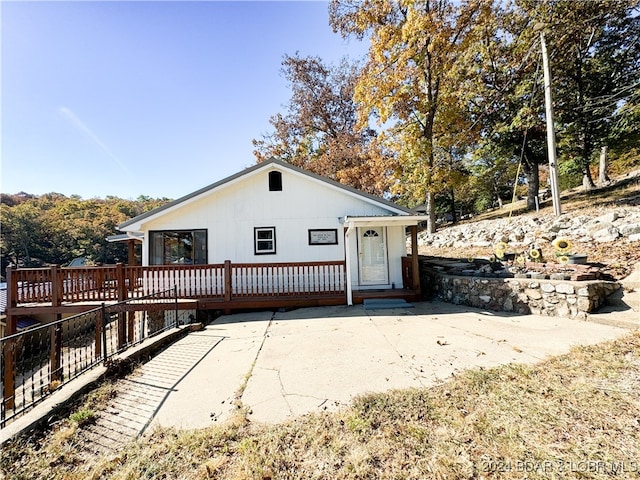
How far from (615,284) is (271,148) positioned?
20472 mm

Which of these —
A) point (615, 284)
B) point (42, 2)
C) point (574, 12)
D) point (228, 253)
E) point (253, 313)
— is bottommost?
point (253, 313)

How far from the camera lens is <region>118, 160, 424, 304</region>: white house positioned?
884 centimetres

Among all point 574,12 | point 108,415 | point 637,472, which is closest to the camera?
point 637,472

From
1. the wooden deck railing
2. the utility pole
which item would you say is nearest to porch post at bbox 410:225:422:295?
the wooden deck railing

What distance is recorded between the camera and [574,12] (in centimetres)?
1118

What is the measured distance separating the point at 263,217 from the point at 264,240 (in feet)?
2.37

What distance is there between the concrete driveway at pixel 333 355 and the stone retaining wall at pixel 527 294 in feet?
1.13

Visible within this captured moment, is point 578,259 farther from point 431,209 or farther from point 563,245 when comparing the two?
point 431,209

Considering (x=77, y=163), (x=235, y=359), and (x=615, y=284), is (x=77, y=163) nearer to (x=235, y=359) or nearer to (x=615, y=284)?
(x=235, y=359)

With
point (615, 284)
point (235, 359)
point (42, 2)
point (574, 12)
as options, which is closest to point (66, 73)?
point (42, 2)

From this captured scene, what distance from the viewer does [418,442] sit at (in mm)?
2268

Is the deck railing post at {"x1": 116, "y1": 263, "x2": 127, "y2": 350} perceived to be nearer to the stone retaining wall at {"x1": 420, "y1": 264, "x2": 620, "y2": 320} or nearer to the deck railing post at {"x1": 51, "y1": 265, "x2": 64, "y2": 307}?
the deck railing post at {"x1": 51, "y1": 265, "x2": 64, "y2": 307}

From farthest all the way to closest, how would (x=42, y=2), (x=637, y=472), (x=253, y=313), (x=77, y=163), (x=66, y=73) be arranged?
(x=77, y=163)
(x=66, y=73)
(x=253, y=313)
(x=42, y=2)
(x=637, y=472)

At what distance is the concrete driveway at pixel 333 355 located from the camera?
3.09 m
